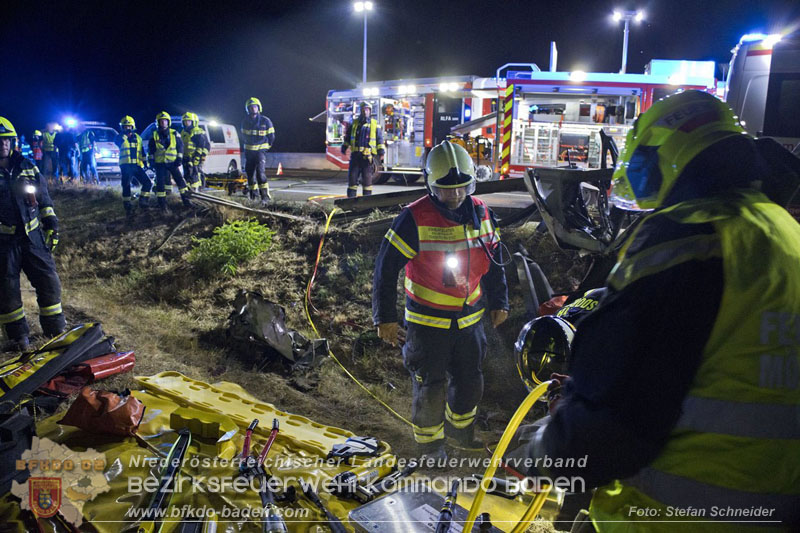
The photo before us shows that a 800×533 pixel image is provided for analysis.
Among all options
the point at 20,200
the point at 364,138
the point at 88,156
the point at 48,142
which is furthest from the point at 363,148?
the point at 48,142

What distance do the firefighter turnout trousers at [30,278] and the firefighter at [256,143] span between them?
514 cm

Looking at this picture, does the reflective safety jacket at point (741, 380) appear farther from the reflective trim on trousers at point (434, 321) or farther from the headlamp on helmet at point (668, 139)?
the reflective trim on trousers at point (434, 321)

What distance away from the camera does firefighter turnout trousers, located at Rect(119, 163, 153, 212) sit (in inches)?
428

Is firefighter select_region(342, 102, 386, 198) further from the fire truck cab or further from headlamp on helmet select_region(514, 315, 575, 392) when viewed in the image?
headlamp on helmet select_region(514, 315, 575, 392)

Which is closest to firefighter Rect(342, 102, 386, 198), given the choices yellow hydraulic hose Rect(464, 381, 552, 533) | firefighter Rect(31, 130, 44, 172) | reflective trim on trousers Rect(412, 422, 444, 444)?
reflective trim on trousers Rect(412, 422, 444, 444)

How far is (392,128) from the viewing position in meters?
16.4

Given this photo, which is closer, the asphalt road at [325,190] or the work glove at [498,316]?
the work glove at [498,316]

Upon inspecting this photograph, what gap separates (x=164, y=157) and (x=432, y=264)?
907cm

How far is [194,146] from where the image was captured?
12.0m

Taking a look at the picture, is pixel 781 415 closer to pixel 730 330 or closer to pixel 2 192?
pixel 730 330

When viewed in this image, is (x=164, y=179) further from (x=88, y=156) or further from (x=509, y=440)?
(x=509, y=440)

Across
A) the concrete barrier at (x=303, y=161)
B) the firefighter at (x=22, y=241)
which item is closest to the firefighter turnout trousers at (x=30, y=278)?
the firefighter at (x=22, y=241)

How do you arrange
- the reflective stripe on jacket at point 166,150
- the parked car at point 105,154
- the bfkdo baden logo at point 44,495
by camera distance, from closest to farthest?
the bfkdo baden logo at point 44,495
the reflective stripe on jacket at point 166,150
the parked car at point 105,154

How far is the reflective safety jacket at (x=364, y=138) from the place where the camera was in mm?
10168
